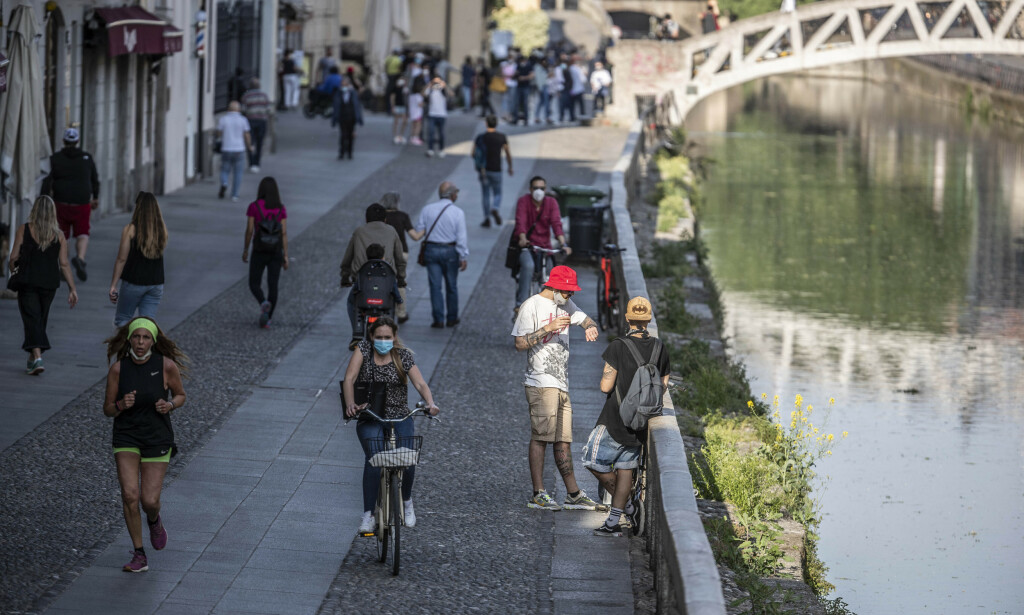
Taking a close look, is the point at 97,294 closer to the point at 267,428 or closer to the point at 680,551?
the point at 267,428

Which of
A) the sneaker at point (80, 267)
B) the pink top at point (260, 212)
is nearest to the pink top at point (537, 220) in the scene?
the pink top at point (260, 212)

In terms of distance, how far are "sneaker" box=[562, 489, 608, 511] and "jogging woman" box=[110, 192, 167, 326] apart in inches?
176

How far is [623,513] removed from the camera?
10.3 meters

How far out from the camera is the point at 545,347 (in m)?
10.7

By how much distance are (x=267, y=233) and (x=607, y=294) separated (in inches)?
149

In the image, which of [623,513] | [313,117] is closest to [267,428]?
[623,513]

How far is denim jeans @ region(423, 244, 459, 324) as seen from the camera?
1648 centimetres

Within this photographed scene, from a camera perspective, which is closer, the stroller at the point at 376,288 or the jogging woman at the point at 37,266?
the jogging woman at the point at 37,266

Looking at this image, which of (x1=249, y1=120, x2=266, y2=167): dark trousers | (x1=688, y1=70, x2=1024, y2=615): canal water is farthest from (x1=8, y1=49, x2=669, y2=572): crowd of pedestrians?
(x1=249, y1=120, x2=266, y2=167): dark trousers

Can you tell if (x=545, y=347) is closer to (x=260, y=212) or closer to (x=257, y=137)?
(x=260, y=212)

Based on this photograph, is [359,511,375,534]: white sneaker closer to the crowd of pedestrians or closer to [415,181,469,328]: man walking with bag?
the crowd of pedestrians

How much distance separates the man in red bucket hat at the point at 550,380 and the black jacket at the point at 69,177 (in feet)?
27.7

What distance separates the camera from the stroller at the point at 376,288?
1404 centimetres

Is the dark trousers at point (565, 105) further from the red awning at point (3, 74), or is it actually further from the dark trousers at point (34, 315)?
the dark trousers at point (34, 315)
